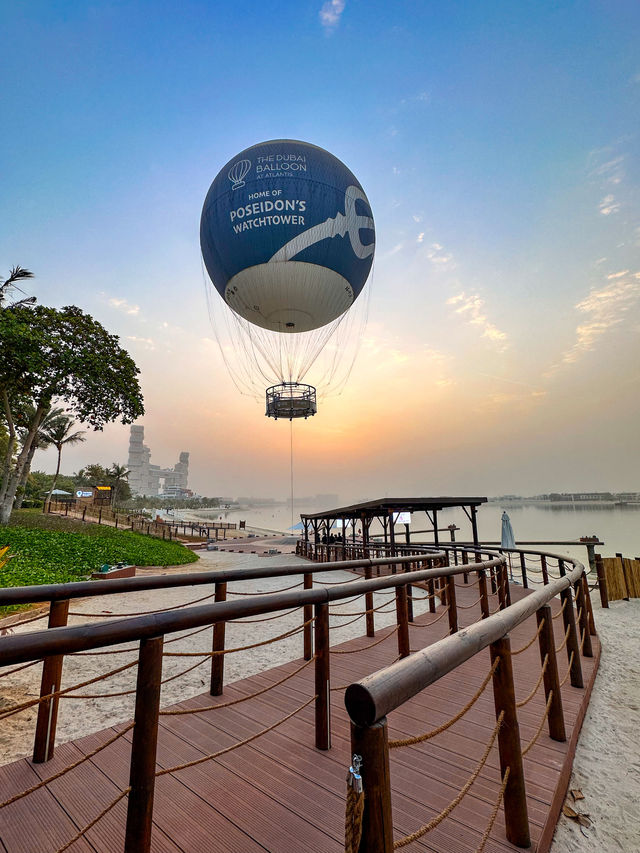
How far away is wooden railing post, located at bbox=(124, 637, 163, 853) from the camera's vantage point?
128 centimetres

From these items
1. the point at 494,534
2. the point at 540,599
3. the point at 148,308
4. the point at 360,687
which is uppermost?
the point at 148,308

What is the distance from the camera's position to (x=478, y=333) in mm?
24625

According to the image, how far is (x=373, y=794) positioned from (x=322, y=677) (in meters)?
1.91

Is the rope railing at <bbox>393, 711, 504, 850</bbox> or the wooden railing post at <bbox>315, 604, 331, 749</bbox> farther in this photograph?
the wooden railing post at <bbox>315, 604, 331, 749</bbox>

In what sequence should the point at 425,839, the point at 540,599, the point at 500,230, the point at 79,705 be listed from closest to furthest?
1. the point at 425,839
2. the point at 540,599
3. the point at 79,705
4. the point at 500,230

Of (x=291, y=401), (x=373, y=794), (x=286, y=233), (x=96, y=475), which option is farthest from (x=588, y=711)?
(x=96, y=475)

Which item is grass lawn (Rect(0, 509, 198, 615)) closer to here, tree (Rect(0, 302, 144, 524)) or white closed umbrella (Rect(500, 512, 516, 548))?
tree (Rect(0, 302, 144, 524))

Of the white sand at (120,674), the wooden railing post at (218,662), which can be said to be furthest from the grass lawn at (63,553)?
the wooden railing post at (218,662)

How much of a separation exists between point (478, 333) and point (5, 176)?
29.2 meters

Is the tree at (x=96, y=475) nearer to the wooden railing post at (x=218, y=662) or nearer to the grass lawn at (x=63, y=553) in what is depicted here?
the grass lawn at (x=63, y=553)

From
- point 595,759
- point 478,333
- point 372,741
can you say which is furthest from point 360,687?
point 478,333

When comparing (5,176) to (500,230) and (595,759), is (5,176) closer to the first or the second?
(500,230)

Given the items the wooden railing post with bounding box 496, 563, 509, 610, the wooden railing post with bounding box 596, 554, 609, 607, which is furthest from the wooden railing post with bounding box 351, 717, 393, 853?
the wooden railing post with bounding box 596, 554, 609, 607

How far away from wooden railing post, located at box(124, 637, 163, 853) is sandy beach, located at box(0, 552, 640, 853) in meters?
0.55
